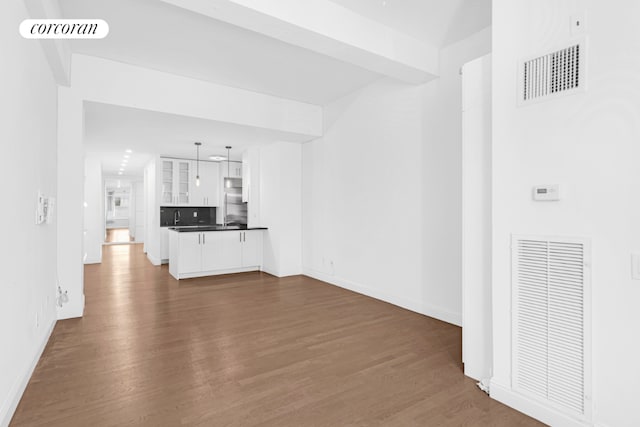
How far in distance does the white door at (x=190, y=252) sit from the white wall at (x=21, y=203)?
293 cm

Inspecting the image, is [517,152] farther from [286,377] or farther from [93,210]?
[93,210]

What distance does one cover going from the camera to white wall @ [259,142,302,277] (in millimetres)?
6238

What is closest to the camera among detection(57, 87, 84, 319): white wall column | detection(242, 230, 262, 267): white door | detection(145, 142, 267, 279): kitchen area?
detection(57, 87, 84, 319): white wall column

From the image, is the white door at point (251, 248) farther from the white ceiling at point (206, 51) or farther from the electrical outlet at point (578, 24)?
the electrical outlet at point (578, 24)

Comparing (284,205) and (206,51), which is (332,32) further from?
(284,205)

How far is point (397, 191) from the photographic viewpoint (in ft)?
14.0

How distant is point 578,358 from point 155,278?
6.27 metres

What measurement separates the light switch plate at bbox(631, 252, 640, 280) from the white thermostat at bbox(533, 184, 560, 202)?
1.43ft

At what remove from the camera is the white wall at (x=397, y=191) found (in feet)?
11.9

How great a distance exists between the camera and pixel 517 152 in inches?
82.0

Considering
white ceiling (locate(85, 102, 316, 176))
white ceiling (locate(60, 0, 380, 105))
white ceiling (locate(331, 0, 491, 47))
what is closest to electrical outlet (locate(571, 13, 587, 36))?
white ceiling (locate(331, 0, 491, 47))

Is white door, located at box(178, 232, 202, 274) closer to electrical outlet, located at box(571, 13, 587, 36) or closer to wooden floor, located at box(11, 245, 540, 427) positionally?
wooden floor, located at box(11, 245, 540, 427)

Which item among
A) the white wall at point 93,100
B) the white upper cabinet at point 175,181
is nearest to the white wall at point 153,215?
the white upper cabinet at point 175,181

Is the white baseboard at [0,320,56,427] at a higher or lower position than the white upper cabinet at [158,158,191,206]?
lower
